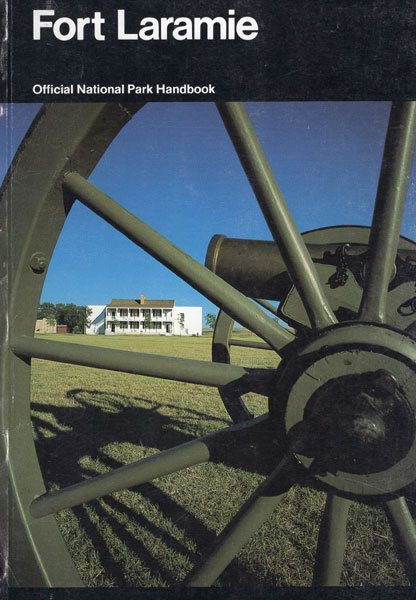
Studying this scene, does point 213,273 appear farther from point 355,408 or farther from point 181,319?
point 181,319

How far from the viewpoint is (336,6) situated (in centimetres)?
98

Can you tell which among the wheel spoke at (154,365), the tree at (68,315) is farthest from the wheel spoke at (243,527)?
the tree at (68,315)

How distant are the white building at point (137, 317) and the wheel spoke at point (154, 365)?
31965 mm

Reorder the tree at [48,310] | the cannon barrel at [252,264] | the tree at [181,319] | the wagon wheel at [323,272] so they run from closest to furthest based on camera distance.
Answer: the wagon wheel at [323,272], the cannon barrel at [252,264], the tree at [48,310], the tree at [181,319]

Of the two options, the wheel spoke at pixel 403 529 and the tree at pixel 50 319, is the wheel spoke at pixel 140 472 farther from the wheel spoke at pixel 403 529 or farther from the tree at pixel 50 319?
the tree at pixel 50 319

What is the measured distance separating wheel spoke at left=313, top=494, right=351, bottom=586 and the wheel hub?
0.85ft

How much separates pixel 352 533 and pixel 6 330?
2108 millimetres

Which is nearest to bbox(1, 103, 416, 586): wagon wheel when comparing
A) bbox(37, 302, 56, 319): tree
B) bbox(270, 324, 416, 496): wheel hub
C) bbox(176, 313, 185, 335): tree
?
bbox(270, 324, 416, 496): wheel hub

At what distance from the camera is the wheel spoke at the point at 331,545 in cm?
110

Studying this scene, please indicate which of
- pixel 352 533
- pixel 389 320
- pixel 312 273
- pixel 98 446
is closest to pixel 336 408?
pixel 312 273

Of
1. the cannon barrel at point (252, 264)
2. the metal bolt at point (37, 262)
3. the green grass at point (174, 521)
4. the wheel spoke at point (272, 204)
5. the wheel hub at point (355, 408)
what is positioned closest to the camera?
the wheel hub at point (355, 408)

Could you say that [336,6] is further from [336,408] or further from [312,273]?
[336,408]

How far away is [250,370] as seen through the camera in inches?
44.1

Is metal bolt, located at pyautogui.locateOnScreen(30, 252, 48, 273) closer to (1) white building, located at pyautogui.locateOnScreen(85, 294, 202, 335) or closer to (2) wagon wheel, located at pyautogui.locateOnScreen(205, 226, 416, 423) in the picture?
(2) wagon wheel, located at pyautogui.locateOnScreen(205, 226, 416, 423)
